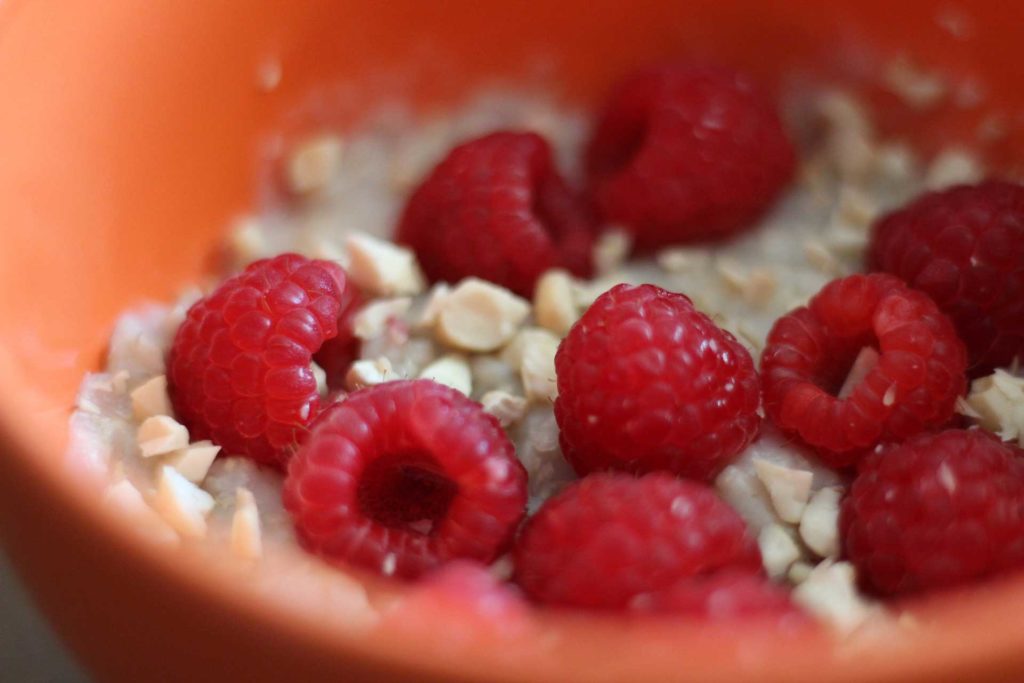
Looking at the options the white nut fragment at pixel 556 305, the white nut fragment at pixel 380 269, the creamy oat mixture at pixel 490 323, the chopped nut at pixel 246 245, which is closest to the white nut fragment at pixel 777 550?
the creamy oat mixture at pixel 490 323

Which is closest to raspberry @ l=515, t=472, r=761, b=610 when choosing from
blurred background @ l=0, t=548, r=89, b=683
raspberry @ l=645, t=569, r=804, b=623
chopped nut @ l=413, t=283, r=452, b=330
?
raspberry @ l=645, t=569, r=804, b=623

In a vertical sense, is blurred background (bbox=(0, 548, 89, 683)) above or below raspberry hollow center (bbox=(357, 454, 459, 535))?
below

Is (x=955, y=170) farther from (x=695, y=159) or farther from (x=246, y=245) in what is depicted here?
(x=246, y=245)

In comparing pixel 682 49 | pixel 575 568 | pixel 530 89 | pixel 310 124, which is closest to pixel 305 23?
pixel 310 124

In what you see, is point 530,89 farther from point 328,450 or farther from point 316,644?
point 316,644

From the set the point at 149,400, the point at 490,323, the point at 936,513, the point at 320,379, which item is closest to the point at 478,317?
the point at 490,323

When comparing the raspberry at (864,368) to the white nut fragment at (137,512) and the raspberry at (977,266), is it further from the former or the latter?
the white nut fragment at (137,512)

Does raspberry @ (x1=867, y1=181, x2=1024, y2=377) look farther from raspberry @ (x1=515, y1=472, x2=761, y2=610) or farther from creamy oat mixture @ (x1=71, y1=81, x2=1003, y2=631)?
raspberry @ (x1=515, y1=472, x2=761, y2=610)
